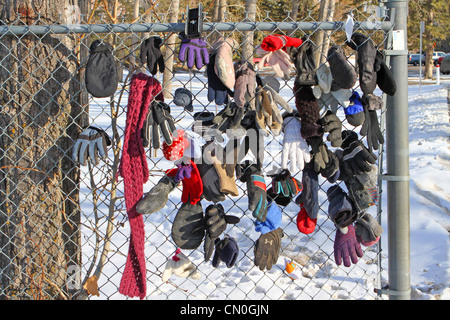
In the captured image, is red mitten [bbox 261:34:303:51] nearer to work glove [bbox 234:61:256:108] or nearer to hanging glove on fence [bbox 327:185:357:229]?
work glove [bbox 234:61:256:108]

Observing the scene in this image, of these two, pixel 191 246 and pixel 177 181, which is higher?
pixel 177 181

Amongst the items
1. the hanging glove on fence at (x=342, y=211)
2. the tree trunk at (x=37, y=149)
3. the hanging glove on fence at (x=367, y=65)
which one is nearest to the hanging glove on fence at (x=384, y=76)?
the hanging glove on fence at (x=367, y=65)

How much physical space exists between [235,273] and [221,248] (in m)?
1.23

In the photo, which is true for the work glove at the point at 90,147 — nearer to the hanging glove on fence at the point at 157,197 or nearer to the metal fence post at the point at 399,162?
the hanging glove on fence at the point at 157,197

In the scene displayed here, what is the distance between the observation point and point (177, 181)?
247cm

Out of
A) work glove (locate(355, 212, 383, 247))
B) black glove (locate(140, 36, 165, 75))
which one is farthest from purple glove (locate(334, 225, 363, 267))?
black glove (locate(140, 36, 165, 75))

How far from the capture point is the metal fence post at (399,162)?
2297mm

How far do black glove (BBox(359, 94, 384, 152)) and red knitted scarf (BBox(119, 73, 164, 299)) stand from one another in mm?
1126

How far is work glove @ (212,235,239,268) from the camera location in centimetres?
250

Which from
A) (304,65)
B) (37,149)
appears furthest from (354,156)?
(37,149)

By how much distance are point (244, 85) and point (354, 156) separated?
727mm

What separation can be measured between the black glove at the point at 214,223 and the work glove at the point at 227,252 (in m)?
0.07
